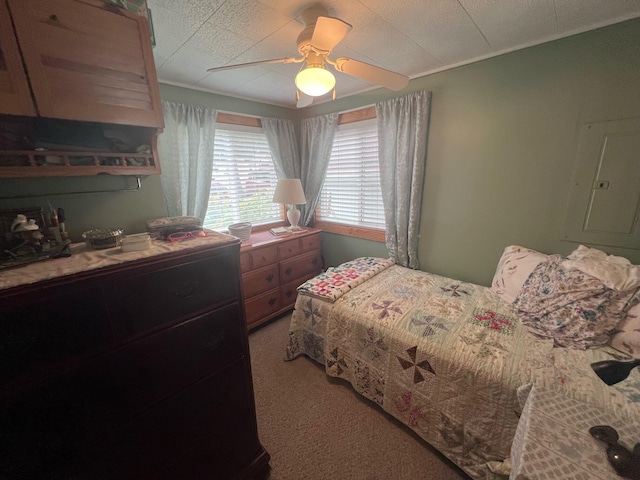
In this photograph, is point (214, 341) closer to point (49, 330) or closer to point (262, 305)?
point (49, 330)

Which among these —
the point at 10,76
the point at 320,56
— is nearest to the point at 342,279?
the point at 320,56

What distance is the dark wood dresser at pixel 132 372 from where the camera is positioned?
699 mm

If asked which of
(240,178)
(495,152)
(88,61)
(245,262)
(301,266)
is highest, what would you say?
(88,61)

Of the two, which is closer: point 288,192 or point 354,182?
point 288,192

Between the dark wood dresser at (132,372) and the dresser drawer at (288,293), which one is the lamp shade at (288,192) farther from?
the dark wood dresser at (132,372)

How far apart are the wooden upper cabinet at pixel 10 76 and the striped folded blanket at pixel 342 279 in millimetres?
1721

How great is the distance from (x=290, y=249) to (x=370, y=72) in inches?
70.2

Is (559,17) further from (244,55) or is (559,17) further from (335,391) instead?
(335,391)

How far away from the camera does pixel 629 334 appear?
1225 mm

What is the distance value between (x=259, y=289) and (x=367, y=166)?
181 cm

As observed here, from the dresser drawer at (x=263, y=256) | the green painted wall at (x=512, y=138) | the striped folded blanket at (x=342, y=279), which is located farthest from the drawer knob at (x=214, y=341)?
the green painted wall at (x=512, y=138)

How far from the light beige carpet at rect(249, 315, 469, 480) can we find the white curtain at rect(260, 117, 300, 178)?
2.25 m

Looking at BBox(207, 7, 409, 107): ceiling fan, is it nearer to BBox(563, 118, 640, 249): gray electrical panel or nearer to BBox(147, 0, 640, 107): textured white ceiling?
BBox(147, 0, 640, 107): textured white ceiling

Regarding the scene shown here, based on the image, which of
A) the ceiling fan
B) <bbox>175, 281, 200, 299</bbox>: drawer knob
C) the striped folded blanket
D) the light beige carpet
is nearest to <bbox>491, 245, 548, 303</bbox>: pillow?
the striped folded blanket
